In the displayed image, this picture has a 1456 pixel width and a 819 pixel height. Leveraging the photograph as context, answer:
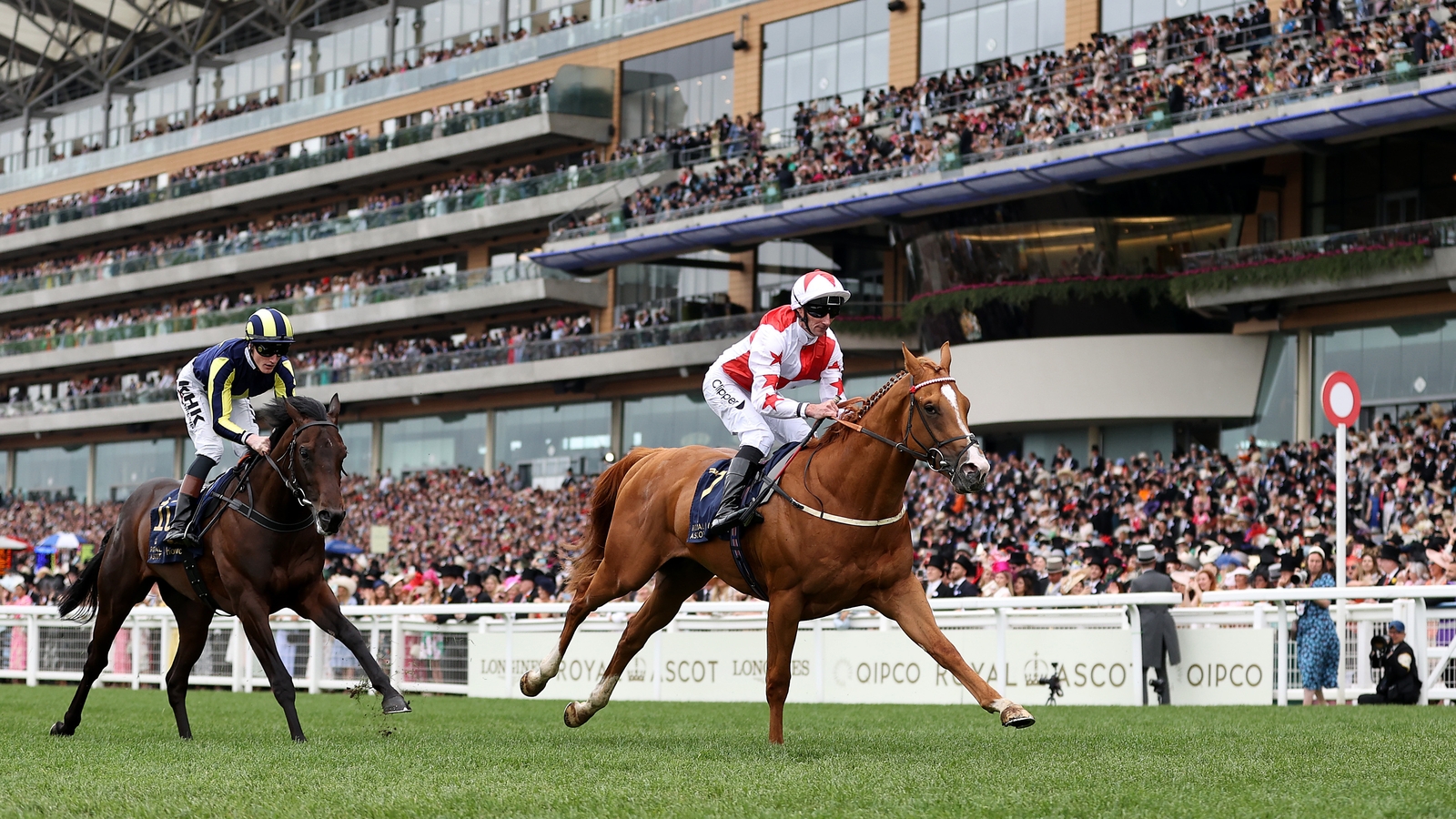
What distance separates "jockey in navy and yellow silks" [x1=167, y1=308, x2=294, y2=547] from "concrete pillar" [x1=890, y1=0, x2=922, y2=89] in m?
28.2

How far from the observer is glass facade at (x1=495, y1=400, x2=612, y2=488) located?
1663 inches

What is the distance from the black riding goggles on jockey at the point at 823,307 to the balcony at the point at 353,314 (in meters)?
33.6

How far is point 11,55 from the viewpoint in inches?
2491

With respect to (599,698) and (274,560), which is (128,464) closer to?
(274,560)

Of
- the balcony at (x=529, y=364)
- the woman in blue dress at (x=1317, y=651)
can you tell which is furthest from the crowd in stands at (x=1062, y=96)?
the woman in blue dress at (x=1317, y=651)

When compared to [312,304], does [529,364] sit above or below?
below

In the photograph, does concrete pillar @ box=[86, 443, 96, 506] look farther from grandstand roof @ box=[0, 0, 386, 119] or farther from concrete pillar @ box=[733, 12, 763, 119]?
concrete pillar @ box=[733, 12, 763, 119]

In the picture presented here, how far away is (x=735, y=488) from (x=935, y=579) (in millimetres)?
7632

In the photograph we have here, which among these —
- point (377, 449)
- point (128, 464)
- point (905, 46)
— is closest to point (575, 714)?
point (905, 46)

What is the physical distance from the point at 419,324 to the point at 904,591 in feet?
131

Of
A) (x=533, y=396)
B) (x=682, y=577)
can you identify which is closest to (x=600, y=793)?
(x=682, y=577)

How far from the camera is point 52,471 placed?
2267 inches

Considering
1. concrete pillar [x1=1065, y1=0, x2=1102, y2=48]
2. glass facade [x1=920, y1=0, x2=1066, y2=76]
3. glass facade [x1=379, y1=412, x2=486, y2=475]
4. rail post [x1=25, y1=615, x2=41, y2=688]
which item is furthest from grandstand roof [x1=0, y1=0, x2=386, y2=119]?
rail post [x1=25, y1=615, x2=41, y2=688]

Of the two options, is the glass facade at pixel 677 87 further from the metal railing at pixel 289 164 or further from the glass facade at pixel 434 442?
the glass facade at pixel 434 442
